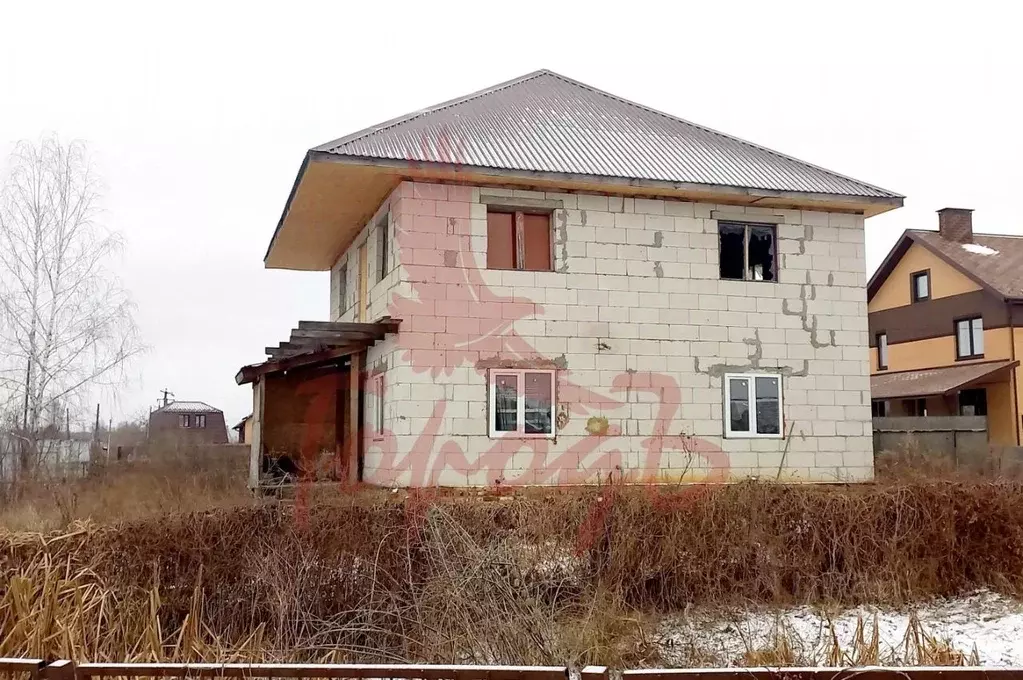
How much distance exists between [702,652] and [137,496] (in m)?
7.93

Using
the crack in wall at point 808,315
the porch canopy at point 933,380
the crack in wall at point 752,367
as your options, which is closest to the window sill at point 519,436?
the crack in wall at point 752,367

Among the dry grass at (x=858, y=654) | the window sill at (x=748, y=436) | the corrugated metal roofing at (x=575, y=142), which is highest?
the corrugated metal roofing at (x=575, y=142)

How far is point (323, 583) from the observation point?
27.0 ft

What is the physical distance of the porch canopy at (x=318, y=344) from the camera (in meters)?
13.7

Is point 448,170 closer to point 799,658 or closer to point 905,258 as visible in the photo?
point 799,658

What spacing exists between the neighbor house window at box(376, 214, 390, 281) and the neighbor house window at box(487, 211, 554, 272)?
2018 mm

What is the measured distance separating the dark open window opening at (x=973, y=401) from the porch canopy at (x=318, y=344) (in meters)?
23.2

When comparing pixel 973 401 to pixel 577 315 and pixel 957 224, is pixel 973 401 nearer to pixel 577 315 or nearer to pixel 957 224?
pixel 957 224

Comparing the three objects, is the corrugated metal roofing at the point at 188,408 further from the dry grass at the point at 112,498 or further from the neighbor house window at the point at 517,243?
the neighbor house window at the point at 517,243

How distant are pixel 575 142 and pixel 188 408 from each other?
6589 centimetres

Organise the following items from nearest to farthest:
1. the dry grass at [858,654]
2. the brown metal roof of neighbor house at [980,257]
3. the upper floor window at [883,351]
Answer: the dry grass at [858,654]
the brown metal roof of neighbor house at [980,257]
the upper floor window at [883,351]

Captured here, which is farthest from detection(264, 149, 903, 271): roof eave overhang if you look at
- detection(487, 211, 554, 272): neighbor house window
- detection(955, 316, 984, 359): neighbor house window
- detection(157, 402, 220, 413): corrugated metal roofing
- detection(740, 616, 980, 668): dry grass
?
detection(157, 402, 220, 413): corrugated metal roofing

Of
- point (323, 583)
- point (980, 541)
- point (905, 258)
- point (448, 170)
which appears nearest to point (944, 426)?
point (905, 258)

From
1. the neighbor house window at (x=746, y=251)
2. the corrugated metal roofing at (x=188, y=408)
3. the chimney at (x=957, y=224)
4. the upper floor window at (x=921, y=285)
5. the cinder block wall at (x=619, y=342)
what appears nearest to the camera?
the cinder block wall at (x=619, y=342)
